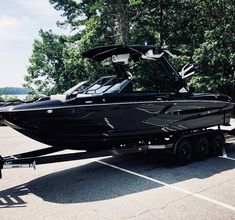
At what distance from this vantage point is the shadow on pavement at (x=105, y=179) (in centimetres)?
608

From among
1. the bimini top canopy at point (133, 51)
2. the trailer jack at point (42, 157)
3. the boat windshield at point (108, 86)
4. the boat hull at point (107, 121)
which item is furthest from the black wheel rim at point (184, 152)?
the bimini top canopy at point (133, 51)

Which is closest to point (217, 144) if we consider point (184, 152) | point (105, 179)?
point (184, 152)

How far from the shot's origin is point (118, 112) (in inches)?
286

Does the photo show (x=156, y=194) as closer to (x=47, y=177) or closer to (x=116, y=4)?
(x=47, y=177)

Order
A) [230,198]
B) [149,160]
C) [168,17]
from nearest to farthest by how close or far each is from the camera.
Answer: [230,198] < [149,160] < [168,17]

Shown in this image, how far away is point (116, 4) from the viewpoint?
79.0 feet

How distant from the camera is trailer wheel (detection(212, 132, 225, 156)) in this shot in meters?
9.18

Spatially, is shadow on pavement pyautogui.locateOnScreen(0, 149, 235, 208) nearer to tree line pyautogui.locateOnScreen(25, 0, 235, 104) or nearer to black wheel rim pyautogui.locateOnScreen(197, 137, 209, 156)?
black wheel rim pyautogui.locateOnScreen(197, 137, 209, 156)

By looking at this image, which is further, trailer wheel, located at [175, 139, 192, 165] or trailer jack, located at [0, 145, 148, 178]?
trailer wheel, located at [175, 139, 192, 165]

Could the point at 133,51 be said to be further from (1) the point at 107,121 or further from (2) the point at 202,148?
(2) the point at 202,148

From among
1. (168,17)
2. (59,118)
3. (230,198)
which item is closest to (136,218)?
(230,198)

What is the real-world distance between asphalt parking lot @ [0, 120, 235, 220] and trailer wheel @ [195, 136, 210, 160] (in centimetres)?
23

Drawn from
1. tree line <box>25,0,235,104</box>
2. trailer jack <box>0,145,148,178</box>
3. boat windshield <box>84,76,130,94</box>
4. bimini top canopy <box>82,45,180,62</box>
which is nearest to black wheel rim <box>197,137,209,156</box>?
trailer jack <box>0,145,148,178</box>

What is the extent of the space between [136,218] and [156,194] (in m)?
1.14
